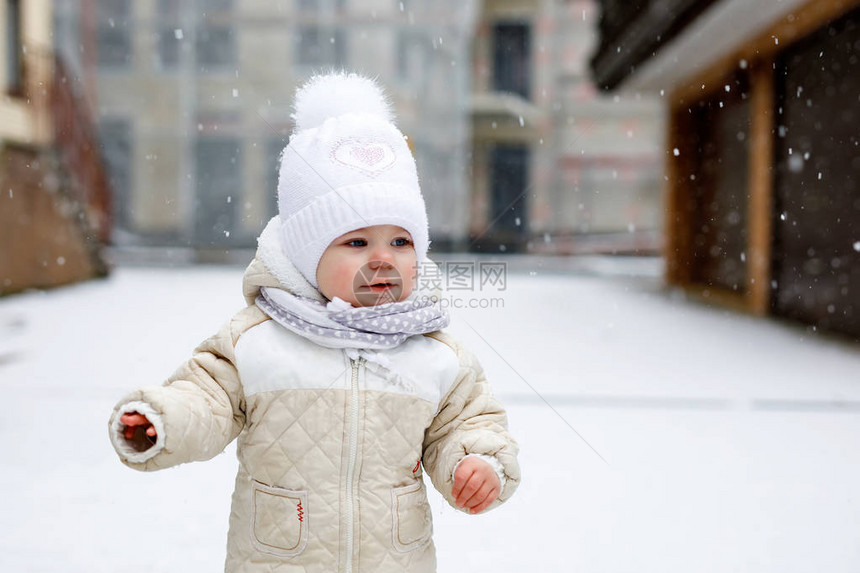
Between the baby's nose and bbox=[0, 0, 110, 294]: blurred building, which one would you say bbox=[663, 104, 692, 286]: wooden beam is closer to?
bbox=[0, 0, 110, 294]: blurred building

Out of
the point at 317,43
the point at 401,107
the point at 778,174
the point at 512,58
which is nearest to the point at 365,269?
the point at 778,174

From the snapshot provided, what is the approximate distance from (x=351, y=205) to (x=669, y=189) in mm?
9677

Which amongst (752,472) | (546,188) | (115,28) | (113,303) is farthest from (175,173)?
(752,472)

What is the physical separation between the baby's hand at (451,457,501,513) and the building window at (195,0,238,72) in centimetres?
1728

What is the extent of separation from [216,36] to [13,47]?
372 inches

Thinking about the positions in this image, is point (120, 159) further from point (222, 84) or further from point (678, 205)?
point (678, 205)

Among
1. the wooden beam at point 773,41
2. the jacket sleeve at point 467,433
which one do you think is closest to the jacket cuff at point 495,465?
the jacket sleeve at point 467,433

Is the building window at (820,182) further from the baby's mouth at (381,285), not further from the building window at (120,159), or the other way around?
the building window at (120,159)

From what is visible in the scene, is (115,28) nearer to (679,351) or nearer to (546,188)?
(546,188)

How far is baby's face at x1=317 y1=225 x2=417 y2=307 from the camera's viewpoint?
1.31 meters

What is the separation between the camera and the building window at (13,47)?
831 cm

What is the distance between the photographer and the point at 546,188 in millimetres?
18578

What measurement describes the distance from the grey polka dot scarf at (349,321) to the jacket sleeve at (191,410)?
0.11 m

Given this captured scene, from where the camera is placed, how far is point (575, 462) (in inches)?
113
